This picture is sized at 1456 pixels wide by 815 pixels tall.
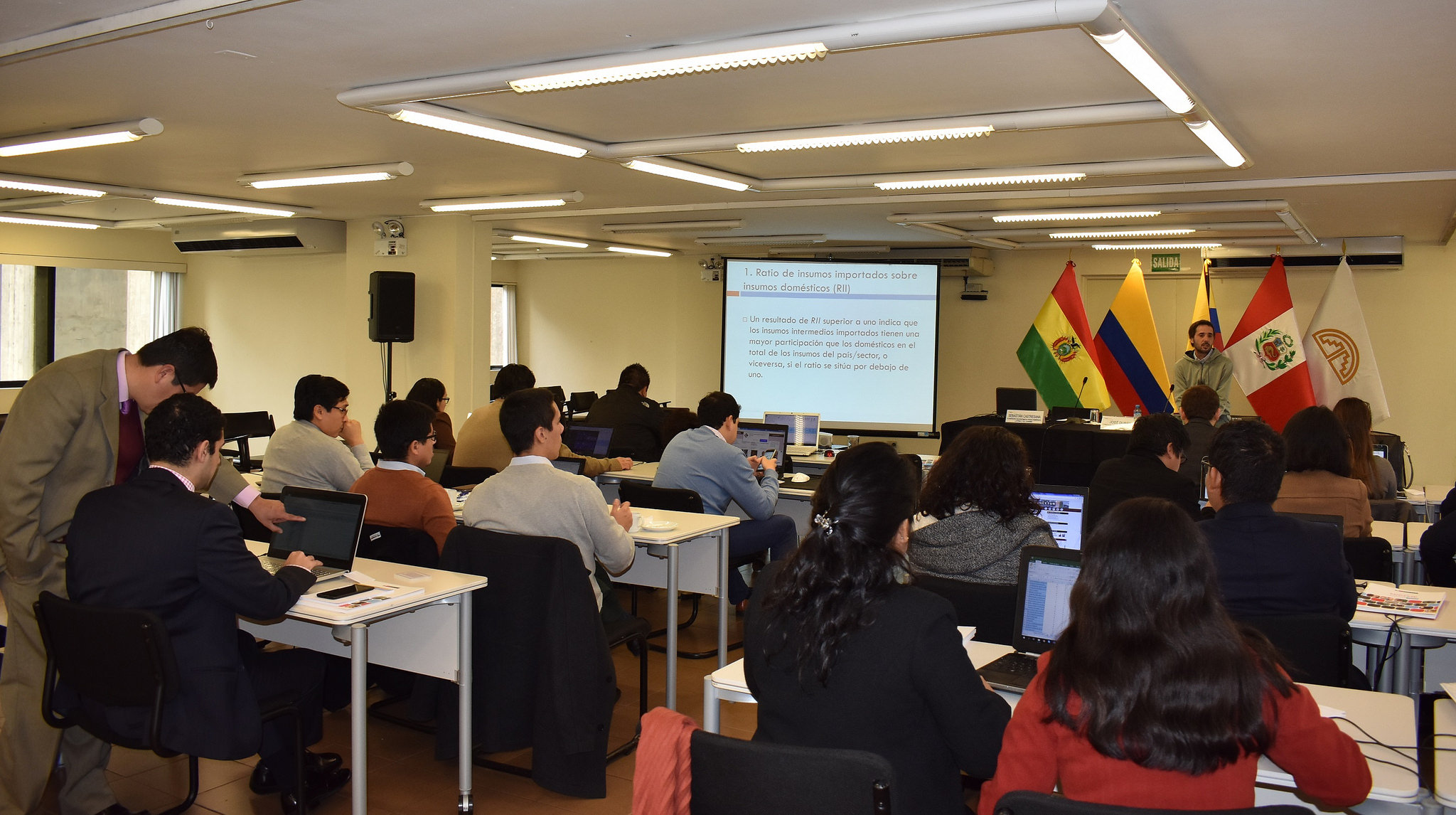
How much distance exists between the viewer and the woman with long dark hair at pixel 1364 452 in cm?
502

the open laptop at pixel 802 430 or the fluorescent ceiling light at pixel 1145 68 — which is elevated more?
Answer: the fluorescent ceiling light at pixel 1145 68

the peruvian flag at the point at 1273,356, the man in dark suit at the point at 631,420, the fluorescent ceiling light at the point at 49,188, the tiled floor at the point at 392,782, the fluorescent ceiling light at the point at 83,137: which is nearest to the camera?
the tiled floor at the point at 392,782

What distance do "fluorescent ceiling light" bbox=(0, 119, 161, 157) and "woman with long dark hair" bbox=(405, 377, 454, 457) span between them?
6.65 ft

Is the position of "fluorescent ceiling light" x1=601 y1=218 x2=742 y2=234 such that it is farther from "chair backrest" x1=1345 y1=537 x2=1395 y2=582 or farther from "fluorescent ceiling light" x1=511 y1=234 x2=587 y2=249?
"chair backrest" x1=1345 y1=537 x2=1395 y2=582

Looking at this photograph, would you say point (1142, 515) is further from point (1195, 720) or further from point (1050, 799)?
point (1050, 799)

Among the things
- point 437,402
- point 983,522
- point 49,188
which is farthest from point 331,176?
point 983,522

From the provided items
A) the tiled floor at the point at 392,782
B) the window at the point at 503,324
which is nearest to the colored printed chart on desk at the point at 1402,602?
the tiled floor at the point at 392,782

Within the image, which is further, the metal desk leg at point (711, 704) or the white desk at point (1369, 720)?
the metal desk leg at point (711, 704)

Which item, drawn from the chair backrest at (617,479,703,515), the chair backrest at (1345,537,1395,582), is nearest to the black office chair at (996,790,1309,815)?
the chair backrest at (1345,537,1395,582)

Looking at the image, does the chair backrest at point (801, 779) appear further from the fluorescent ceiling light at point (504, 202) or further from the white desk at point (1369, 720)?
the fluorescent ceiling light at point (504, 202)

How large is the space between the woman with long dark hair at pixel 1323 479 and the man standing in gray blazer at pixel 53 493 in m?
4.18

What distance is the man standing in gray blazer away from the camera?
10.4ft

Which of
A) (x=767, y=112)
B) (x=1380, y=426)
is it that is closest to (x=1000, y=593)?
(x=767, y=112)

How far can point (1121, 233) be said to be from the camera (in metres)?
9.43
